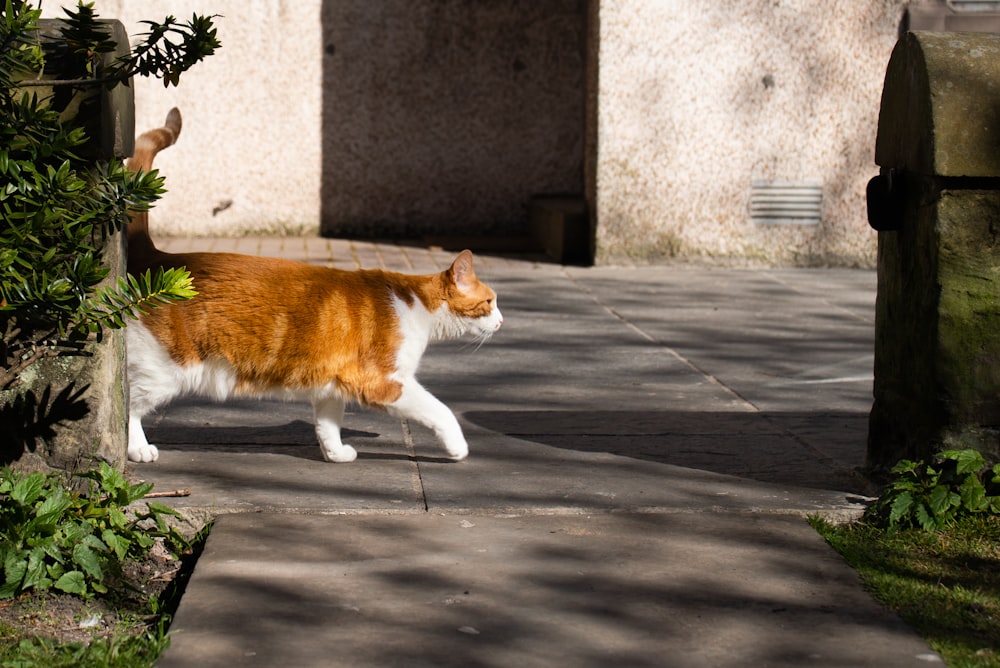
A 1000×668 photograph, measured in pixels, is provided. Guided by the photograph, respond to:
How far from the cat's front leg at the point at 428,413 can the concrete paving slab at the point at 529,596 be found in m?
0.66

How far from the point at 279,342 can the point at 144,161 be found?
2.94 ft

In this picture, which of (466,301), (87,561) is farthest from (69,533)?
(466,301)

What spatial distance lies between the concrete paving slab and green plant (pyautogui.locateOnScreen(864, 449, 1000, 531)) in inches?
11.6

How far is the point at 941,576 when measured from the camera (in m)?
3.72

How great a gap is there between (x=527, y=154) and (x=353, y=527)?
29.0ft

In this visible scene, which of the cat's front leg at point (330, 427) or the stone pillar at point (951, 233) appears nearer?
the stone pillar at point (951, 233)

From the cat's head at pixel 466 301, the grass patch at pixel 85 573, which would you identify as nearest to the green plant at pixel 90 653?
the grass patch at pixel 85 573

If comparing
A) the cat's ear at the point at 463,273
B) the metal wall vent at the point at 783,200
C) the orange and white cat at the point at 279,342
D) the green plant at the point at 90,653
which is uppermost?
the metal wall vent at the point at 783,200

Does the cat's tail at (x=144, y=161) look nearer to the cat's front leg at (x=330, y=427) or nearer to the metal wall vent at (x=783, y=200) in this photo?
the cat's front leg at (x=330, y=427)

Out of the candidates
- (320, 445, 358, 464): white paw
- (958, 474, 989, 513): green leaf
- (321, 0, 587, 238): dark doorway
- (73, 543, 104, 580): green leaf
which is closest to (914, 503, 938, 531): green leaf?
(958, 474, 989, 513): green leaf

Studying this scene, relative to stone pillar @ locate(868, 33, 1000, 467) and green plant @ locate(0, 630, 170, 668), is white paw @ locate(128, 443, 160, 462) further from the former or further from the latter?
stone pillar @ locate(868, 33, 1000, 467)

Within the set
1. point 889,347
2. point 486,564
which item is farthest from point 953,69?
point 486,564

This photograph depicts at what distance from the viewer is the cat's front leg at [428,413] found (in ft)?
15.8

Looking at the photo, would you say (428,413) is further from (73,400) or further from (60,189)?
(60,189)
